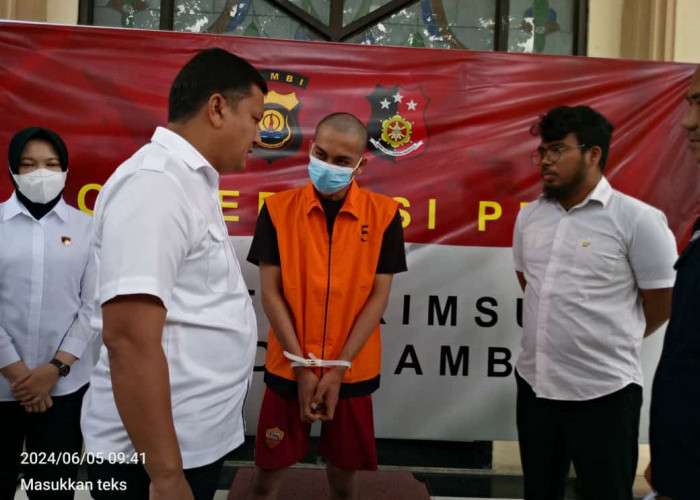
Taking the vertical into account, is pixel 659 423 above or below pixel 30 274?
below

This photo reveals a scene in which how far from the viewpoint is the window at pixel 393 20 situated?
11.1 ft

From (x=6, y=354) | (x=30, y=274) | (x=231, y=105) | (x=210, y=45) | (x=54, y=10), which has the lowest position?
(x=6, y=354)

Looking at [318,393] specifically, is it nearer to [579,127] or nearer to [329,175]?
[329,175]

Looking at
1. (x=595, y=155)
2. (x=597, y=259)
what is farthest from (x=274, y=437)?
(x=595, y=155)

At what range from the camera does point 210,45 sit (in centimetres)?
266

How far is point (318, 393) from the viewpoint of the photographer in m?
2.03

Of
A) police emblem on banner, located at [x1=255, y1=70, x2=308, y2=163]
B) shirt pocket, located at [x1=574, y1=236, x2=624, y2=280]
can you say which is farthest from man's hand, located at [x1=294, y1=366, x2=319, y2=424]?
police emblem on banner, located at [x1=255, y1=70, x2=308, y2=163]

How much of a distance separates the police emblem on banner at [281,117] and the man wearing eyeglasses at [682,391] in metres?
1.72

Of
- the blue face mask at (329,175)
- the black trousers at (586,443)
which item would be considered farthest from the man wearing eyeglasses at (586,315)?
the blue face mask at (329,175)

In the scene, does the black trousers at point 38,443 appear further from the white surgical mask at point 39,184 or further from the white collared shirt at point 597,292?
the white collared shirt at point 597,292

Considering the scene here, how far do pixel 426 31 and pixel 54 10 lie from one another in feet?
6.68

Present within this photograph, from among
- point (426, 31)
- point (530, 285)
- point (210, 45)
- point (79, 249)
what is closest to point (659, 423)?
point (530, 285)

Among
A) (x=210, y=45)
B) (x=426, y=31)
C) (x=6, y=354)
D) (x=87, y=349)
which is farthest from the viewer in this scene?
(x=426, y=31)

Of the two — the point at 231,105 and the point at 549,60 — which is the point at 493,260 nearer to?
the point at 549,60
